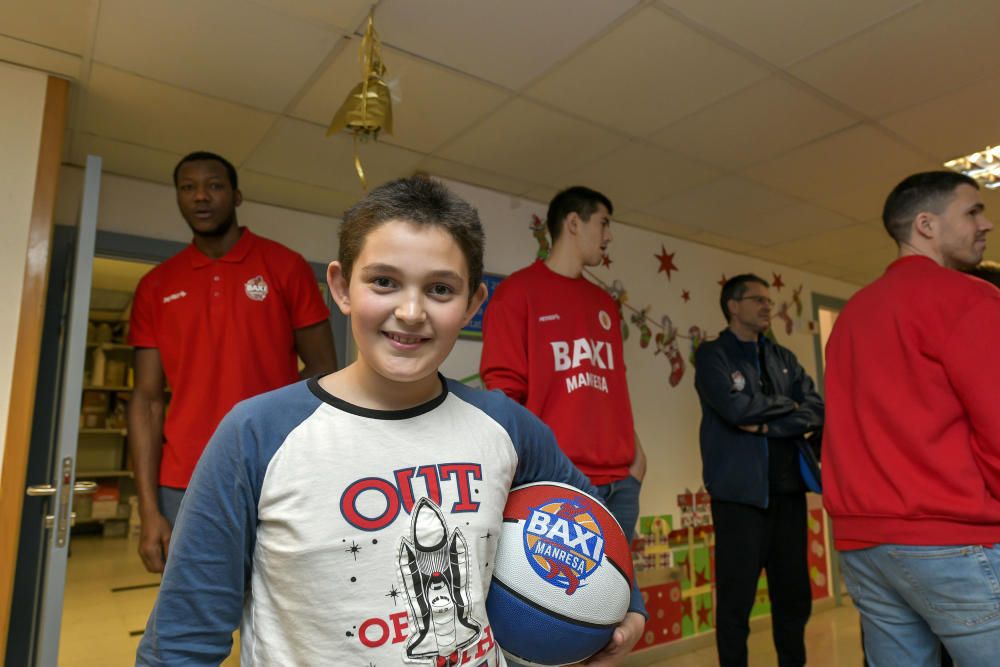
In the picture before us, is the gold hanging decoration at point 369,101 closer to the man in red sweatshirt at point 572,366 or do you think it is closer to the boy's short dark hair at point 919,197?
the man in red sweatshirt at point 572,366

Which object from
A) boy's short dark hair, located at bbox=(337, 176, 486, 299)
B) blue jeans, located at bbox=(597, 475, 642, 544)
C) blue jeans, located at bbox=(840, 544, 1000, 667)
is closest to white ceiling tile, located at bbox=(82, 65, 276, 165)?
boy's short dark hair, located at bbox=(337, 176, 486, 299)

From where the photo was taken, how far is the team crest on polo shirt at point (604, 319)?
2234 mm

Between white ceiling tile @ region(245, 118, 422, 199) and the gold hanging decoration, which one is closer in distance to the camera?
the gold hanging decoration

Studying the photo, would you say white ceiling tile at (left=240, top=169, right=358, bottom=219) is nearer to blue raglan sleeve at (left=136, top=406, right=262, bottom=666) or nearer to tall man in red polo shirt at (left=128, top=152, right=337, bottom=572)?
tall man in red polo shirt at (left=128, top=152, right=337, bottom=572)

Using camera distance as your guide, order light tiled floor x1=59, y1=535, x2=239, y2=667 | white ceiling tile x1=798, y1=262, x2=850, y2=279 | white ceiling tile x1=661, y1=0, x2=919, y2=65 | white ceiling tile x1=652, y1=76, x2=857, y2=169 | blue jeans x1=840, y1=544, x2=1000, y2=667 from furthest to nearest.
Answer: white ceiling tile x1=798, y1=262, x2=850, y2=279, light tiled floor x1=59, y1=535, x2=239, y2=667, white ceiling tile x1=652, y1=76, x2=857, y2=169, white ceiling tile x1=661, y1=0, x2=919, y2=65, blue jeans x1=840, y1=544, x2=1000, y2=667

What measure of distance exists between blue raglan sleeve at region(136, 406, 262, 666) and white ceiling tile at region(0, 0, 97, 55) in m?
1.70

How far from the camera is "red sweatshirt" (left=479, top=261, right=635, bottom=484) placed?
2.01 meters

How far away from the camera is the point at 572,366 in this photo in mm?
2068

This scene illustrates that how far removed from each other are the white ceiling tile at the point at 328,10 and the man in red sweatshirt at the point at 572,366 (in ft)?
3.07

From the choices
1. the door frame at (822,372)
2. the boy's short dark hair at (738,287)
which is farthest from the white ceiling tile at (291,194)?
the door frame at (822,372)

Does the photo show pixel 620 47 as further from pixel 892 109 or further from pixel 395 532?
pixel 395 532

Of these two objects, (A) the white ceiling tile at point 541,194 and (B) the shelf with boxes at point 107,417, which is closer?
(A) the white ceiling tile at point 541,194

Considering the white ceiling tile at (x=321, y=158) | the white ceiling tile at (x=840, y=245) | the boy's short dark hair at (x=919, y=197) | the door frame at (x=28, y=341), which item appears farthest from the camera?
the white ceiling tile at (x=840, y=245)

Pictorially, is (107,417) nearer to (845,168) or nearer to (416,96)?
(416,96)
